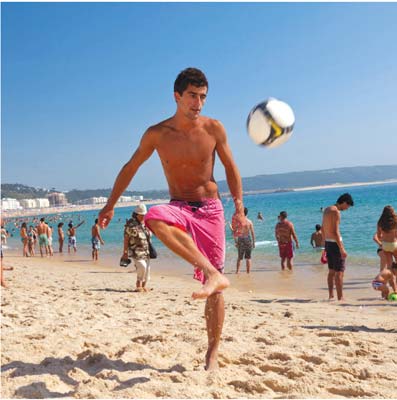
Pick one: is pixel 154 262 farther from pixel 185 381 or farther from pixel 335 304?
pixel 185 381

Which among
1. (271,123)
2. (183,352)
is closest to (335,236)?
(271,123)

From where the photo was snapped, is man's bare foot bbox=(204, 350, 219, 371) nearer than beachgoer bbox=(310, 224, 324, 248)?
Yes

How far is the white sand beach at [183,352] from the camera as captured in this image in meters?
3.09

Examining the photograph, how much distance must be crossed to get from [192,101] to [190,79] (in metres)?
0.16

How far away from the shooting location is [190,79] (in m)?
3.53

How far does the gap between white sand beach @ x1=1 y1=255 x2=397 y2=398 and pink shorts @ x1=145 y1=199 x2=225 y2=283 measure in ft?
2.61

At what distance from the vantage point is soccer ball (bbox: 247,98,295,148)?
14.4ft

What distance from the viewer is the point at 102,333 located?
4.63 metres

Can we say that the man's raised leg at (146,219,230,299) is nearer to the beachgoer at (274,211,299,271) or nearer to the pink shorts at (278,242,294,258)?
the beachgoer at (274,211,299,271)

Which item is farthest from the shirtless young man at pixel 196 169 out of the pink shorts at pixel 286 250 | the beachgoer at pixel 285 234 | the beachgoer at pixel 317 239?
the beachgoer at pixel 317 239

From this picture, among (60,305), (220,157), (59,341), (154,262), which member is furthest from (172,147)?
(154,262)

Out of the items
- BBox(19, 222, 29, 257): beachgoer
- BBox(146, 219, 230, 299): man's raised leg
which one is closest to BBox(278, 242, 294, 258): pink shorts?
BBox(146, 219, 230, 299): man's raised leg

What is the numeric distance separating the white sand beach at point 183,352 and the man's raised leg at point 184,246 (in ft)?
2.44

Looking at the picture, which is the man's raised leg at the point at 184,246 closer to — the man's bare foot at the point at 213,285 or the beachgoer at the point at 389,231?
the man's bare foot at the point at 213,285
